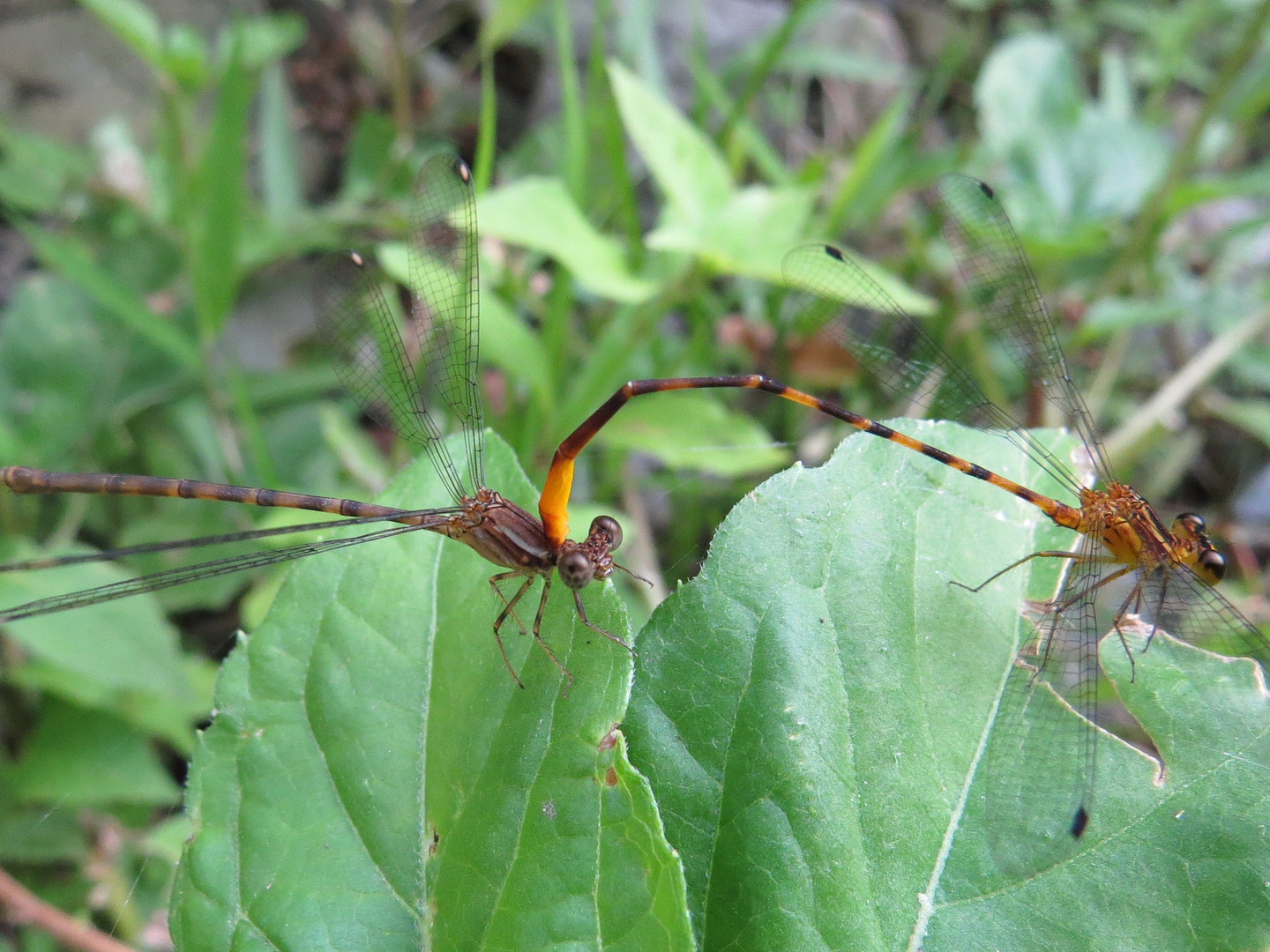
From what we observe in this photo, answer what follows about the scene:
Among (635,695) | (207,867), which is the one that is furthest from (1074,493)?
(207,867)

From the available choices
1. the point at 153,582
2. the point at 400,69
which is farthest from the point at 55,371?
the point at 153,582

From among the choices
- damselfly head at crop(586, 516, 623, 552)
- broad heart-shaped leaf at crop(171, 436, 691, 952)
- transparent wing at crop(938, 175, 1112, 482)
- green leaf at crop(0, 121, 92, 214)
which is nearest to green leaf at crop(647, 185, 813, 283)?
transparent wing at crop(938, 175, 1112, 482)

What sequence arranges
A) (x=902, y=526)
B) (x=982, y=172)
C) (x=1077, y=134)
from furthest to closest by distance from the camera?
(x=982, y=172) < (x=1077, y=134) < (x=902, y=526)

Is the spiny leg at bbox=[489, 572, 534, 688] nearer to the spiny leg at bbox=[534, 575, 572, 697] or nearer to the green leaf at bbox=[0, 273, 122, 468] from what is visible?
the spiny leg at bbox=[534, 575, 572, 697]

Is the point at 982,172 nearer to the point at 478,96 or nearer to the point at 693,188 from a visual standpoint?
the point at 693,188

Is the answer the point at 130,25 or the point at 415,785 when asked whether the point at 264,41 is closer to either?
the point at 130,25
